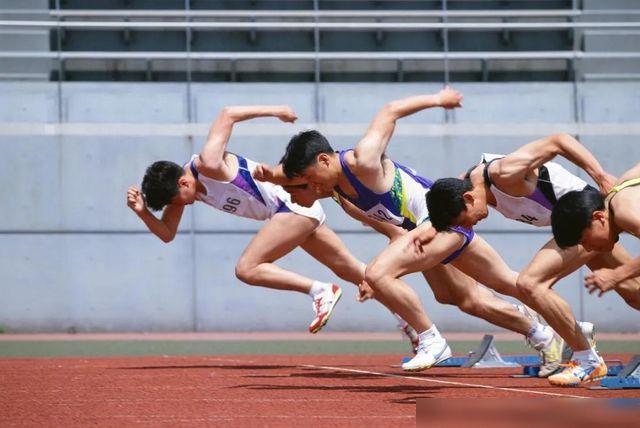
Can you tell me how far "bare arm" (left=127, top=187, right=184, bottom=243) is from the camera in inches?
429

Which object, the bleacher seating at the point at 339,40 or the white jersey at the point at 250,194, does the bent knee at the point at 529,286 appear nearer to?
the white jersey at the point at 250,194

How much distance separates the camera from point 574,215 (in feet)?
25.1

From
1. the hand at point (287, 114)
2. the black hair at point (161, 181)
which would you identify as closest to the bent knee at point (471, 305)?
the hand at point (287, 114)

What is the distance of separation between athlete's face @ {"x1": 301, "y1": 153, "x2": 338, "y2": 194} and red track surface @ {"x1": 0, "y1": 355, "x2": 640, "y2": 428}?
4.65 feet

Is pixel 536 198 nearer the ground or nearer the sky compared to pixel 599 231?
nearer the sky

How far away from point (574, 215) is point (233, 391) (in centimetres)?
257

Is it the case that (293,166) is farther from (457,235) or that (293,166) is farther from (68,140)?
(68,140)

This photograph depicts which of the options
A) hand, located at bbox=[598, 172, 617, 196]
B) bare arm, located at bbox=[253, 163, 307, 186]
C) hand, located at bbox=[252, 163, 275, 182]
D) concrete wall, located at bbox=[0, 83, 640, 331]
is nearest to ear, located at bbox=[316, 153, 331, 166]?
bare arm, located at bbox=[253, 163, 307, 186]

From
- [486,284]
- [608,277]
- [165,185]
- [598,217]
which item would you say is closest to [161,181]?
[165,185]

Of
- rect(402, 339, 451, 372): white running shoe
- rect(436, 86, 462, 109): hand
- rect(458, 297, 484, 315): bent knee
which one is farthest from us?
rect(458, 297, 484, 315): bent knee

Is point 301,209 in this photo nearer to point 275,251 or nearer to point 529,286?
point 275,251

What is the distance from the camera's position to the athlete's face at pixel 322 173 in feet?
29.1

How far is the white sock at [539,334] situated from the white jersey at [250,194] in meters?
2.13

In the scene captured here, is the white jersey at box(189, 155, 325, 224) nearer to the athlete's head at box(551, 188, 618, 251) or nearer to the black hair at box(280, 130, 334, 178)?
the black hair at box(280, 130, 334, 178)
